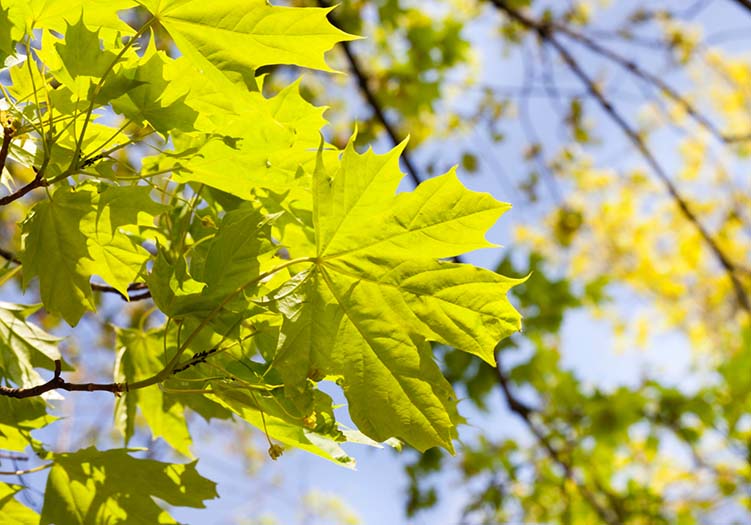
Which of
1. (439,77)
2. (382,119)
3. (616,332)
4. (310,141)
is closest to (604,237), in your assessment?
(616,332)

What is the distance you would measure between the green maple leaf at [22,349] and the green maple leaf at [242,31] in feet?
1.34

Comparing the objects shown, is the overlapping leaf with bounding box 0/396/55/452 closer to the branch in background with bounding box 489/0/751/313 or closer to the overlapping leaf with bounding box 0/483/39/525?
the overlapping leaf with bounding box 0/483/39/525

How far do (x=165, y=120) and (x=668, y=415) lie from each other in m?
2.70

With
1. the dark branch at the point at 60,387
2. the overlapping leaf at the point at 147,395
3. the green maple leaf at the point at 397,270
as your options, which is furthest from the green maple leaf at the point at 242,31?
the overlapping leaf at the point at 147,395

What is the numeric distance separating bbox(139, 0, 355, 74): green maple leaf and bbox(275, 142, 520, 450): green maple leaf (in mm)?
126

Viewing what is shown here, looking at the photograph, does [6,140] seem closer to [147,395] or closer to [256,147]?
[256,147]

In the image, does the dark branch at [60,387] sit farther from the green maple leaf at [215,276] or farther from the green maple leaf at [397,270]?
the green maple leaf at [397,270]

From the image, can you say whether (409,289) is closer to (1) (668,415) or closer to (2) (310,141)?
(2) (310,141)

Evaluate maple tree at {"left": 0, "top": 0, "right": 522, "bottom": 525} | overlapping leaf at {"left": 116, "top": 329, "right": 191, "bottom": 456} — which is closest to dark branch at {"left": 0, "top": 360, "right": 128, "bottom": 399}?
maple tree at {"left": 0, "top": 0, "right": 522, "bottom": 525}

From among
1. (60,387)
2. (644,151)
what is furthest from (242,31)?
(644,151)

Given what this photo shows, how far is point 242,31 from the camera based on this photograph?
2.28ft

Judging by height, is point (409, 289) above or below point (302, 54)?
below

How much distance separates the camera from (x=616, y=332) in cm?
1162

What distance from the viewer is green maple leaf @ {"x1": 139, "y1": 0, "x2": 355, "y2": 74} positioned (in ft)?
2.26
